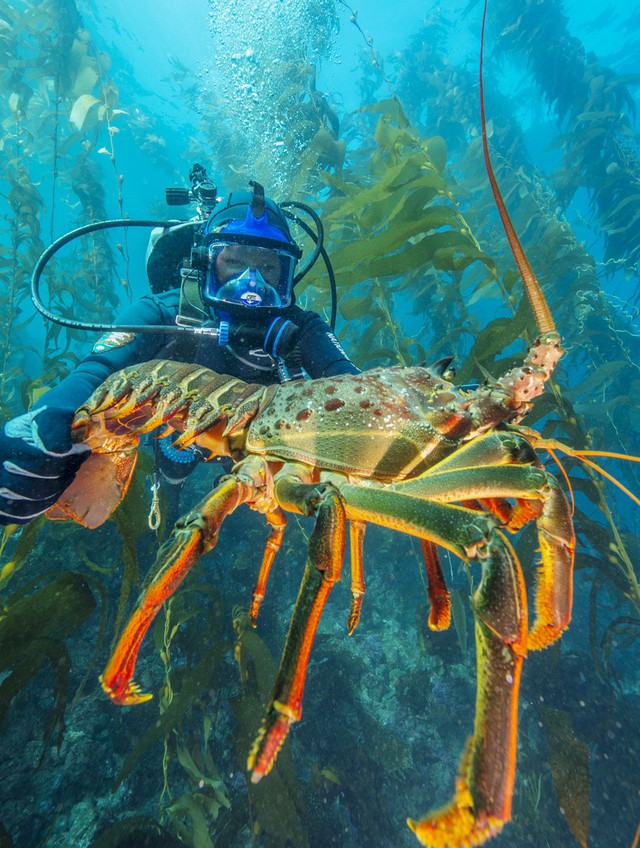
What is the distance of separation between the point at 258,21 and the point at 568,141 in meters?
12.5

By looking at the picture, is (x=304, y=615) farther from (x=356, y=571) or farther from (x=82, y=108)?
(x=82, y=108)

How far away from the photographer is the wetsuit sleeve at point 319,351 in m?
2.75

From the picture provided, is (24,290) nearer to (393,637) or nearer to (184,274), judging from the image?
(184,274)

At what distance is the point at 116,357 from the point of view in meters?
2.56

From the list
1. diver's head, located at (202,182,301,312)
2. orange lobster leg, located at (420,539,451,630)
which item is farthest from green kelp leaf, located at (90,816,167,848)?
diver's head, located at (202,182,301,312)

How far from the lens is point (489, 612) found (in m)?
1.01

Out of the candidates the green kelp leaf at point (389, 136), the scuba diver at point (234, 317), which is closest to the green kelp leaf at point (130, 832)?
the scuba diver at point (234, 317)

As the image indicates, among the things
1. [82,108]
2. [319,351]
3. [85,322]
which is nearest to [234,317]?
[319,351]

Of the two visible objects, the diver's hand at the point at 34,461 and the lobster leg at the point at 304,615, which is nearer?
the lobster leg at the point at 304,615

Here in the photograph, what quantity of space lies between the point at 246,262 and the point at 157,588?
2.61m

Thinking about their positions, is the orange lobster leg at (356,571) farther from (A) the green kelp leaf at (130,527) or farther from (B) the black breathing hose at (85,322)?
(A) the green kelp leaf at (130,527)

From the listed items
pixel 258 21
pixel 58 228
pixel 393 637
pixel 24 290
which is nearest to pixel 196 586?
A: pixel 393 637

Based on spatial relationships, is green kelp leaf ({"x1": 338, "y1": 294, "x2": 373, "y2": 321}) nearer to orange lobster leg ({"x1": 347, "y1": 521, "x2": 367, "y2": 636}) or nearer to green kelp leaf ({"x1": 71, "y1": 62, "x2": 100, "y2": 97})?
orange lobster leg ({"x1": 347, "y1": 521, "x2": 367, "y2": 636})

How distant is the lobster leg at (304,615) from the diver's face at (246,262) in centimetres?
226
